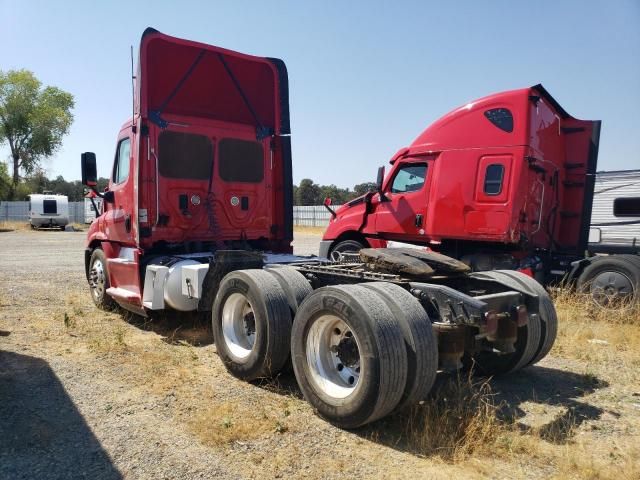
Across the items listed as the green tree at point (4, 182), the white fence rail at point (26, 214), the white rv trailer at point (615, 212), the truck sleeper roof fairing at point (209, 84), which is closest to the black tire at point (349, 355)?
the truck sleeper roof fairing at point (209, 84)

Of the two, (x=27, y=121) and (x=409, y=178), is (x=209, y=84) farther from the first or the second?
(x=27, y=121)

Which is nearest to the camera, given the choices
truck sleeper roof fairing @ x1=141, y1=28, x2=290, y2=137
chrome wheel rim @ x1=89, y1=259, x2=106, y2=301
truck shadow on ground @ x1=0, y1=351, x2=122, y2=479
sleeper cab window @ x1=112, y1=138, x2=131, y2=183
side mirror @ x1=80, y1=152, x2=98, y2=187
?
truck shadow on ground @ x1=0, y1=351, x2=122, y2=479

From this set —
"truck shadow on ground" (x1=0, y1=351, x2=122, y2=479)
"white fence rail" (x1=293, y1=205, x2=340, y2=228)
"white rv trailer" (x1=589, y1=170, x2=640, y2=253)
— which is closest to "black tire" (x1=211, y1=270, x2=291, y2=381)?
"truck shadow on ground" (x1=0, y1=351, x2=122, y2=479)

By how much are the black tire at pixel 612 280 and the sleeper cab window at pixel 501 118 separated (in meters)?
2.40

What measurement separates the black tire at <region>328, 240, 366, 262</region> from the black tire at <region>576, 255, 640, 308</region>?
Result: 145 inches

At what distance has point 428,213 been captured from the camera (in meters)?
8.43

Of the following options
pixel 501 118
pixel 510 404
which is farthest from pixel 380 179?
pixel 510 404

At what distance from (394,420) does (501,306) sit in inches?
51.0

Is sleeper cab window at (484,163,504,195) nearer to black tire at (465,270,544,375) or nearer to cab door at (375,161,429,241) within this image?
cab door at (375,161,429,241)

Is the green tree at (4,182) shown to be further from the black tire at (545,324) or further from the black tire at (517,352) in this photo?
the black tire at (545,324)

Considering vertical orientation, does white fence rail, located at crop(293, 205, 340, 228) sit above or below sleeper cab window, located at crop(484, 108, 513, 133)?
below

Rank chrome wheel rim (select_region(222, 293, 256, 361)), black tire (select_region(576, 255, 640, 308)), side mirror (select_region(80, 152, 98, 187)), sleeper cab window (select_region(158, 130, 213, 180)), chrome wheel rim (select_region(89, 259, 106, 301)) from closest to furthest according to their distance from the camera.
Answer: chrome wheel rim (select_region(222, 293, 256, 361)) → sleeper cab window (select_region(158, 130, 213, 180)) → black tire (select_region(576, 255, 640, 308)) → side mirror (select_region(80, 152, 98, 187)) → chrome wheel rim (select_region(89, 259, 106, 301))

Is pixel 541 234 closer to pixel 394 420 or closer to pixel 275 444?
pixel 394 420

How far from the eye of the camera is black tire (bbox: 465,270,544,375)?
14.9 ft
